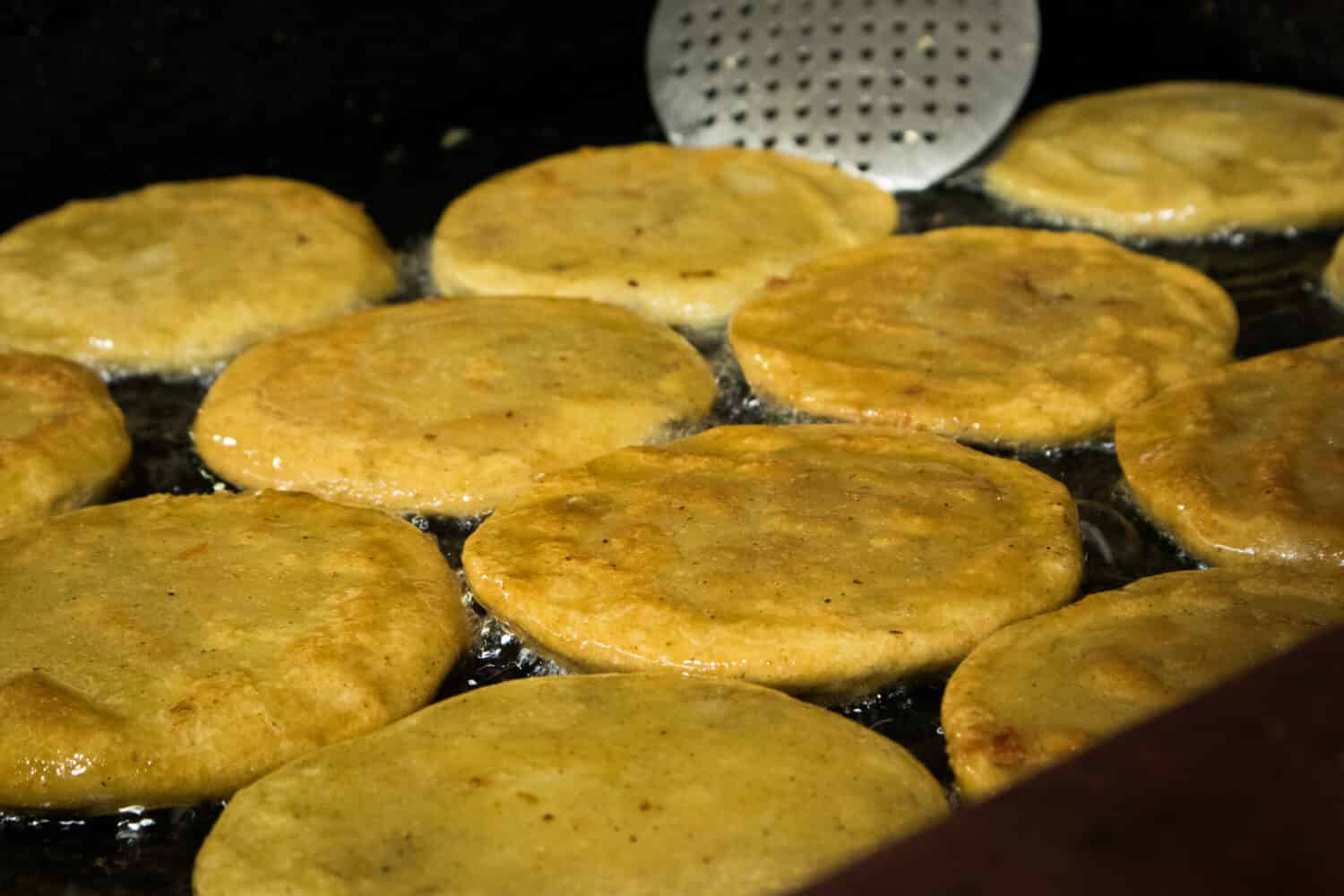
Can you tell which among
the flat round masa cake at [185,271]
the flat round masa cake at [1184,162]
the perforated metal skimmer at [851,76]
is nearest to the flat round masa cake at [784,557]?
the flat round masa cake at [185,271]

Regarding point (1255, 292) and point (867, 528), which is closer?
point (867, 528)

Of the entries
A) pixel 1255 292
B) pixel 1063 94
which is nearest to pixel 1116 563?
pixel 1255 292

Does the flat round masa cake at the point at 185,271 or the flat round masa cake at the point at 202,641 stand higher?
the flat round masa cake at the point at 185,271

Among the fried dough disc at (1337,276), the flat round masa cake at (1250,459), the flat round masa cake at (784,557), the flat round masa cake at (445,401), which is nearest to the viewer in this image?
the flat round masa cake at (784,557)

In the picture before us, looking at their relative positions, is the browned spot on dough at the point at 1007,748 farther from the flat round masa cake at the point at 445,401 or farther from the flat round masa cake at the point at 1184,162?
the flat round masa cake at the point at 1184,162

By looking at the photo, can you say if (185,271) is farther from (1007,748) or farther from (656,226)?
(1007,748)

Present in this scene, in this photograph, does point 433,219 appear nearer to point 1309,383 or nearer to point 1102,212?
point 1102,212

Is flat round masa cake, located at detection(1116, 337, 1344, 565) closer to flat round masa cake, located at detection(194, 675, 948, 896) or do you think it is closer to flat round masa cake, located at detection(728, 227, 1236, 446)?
flat round masa cake, located at detection(728, 227, 1236, 446)
